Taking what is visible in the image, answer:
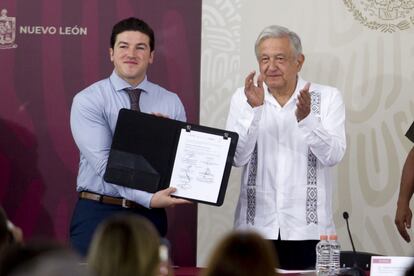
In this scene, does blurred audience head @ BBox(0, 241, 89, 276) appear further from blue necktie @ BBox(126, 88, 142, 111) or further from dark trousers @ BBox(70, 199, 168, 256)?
blue necktie @ BBox(126, 88, 142, 111)

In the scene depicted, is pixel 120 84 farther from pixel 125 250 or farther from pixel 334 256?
pixel 125 250

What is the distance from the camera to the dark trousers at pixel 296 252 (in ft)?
16.2

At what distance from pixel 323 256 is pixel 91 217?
1.21m

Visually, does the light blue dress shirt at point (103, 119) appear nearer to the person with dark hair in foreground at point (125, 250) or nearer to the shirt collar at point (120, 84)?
the shirt collar at point (120, 84)

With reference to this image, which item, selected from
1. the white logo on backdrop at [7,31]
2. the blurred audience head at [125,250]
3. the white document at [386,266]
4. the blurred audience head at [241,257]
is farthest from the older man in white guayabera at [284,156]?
the blurred audience head at [241,257]

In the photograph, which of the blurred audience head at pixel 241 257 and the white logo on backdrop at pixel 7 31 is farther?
the white logo on backdrop at pixel 7 31

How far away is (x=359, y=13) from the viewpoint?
6.02 m

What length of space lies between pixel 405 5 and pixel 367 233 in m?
1.42

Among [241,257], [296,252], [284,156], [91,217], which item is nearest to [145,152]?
[91,217]

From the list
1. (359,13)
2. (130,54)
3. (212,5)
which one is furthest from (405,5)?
(130,54)

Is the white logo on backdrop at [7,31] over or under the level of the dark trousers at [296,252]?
over

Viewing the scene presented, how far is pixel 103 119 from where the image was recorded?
5023mm

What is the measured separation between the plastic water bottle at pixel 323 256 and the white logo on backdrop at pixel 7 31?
2.28 meters

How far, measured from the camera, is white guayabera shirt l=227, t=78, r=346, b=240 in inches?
195
